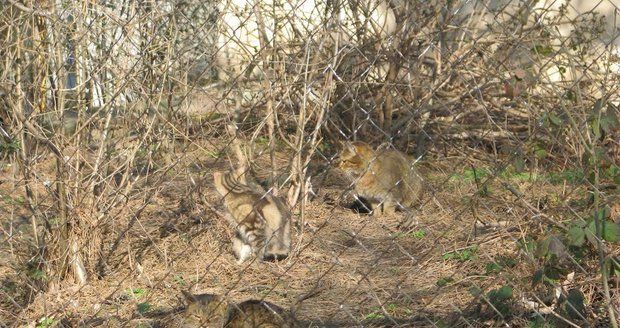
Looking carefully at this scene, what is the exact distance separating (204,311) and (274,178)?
Answer: 235cm

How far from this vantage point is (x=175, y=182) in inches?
282

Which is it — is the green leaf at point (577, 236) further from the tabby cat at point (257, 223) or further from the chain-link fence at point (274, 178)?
the tabby cat at point (257, 223)

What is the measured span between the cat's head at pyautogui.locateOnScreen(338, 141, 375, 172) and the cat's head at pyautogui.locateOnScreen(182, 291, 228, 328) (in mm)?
2651

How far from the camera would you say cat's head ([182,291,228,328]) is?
4.67m

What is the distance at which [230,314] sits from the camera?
4719 mm

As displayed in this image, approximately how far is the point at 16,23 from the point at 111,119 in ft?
2.73

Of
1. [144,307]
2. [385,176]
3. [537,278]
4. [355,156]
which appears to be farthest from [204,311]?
[385,176]

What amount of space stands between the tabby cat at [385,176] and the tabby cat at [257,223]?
3.84 ft

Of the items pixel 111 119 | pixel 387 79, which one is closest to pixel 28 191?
pixel 111 119

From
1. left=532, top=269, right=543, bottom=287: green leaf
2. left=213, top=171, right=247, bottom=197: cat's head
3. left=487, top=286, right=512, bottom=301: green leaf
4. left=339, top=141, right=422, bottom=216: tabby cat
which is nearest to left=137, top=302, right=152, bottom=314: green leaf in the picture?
left=213, top=171, right=247, bottom=197: cat's head

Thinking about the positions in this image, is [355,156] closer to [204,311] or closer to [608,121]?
[204,311]

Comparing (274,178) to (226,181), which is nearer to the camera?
(226,181)

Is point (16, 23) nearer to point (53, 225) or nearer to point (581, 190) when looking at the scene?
point (53, 225)

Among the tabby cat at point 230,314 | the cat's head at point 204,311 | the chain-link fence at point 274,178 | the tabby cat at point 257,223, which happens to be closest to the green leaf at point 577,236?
the chain-link fence at point 274,178
